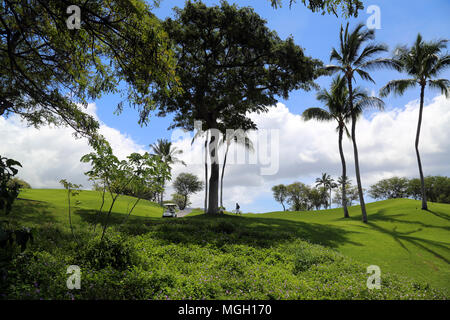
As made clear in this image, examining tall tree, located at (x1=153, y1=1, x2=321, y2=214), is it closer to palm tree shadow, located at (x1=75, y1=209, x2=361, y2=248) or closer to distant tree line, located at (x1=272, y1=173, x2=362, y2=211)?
palm tree shadow, located at (x1=75, y1=209, x2=361, y2=248)

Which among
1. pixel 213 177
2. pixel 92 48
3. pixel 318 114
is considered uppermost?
pixel 318 114

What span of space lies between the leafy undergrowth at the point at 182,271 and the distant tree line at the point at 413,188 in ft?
199

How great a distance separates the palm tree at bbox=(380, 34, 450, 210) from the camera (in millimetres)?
24094

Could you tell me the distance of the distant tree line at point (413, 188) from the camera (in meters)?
53.9

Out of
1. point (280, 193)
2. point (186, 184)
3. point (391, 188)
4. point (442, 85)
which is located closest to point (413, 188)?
point (391, 188)

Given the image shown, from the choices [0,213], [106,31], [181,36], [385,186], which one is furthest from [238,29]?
[385,186]

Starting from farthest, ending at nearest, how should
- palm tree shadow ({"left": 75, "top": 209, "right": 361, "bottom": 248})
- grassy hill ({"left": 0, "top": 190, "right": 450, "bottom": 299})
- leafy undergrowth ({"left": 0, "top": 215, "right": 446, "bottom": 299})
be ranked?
1. palm tree shadow ({"left": 75, "top": 209, "right": 361, "bottom": 248})
2. grassy hill ({"left": 0, "top": 190, "right": 450, "bottom": 299})
3. leafy undergrowth ({"left": 0, "top": 215, "right": 446, "bottom": 299})

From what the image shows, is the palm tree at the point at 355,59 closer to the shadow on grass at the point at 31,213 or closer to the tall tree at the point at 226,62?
the tall tree at the point at 226,62

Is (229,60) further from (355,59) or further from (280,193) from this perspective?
(280,193)

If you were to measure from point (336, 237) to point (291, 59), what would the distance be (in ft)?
42.4

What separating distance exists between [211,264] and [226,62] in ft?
58.1

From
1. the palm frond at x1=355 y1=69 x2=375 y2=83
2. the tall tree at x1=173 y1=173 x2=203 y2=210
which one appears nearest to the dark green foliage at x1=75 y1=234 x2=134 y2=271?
the palm frond at x1=355 y1=69 x2=375 y2=83

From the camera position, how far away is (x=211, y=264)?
7.84 m

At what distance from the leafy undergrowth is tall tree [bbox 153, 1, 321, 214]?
12037 millimetres
